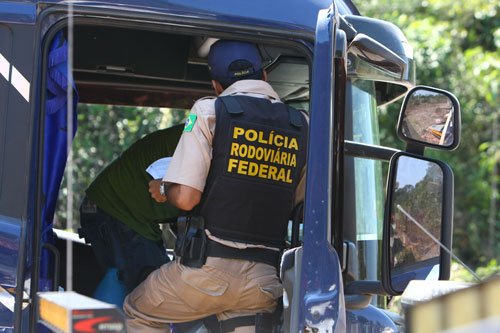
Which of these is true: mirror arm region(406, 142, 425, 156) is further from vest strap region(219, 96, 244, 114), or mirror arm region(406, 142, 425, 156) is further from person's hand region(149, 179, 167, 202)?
person's hand region(149, 179, 167, 202)

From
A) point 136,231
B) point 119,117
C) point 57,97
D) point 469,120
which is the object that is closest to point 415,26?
→ point 469,120

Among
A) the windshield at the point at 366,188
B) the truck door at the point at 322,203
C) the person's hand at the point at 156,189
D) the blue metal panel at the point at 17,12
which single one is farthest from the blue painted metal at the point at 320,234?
the blue metal panel at the point at 17,12

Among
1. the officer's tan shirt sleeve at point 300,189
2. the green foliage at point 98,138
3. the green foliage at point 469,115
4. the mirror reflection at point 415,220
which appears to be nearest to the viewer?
the mirror reflection at point 415,220

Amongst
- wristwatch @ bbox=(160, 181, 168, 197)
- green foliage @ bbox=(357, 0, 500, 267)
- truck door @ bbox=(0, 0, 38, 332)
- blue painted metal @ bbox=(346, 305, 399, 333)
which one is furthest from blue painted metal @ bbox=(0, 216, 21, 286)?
green foliage @ bbox=(357, 0, 500, 267)

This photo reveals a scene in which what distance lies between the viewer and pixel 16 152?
2729mm

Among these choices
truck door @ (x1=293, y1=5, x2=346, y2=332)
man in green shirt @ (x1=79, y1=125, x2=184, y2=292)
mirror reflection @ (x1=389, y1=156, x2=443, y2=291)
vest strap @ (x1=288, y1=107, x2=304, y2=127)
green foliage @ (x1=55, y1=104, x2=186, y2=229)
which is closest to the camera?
truck door @ (x1=293, y1=5, x2=346, y2=332)

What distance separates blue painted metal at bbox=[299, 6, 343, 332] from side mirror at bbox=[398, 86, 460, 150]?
1.12 feet

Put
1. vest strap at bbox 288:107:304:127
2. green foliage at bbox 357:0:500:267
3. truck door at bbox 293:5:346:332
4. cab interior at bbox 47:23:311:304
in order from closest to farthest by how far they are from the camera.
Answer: truck door at bbox 293:5:346:332 → vest strap at bbox 288:107:304:127 → cab interior at bbox 47:23:311:304 → green foliage at bbox 357:0:500:267

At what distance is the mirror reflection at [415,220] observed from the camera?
8.89 ft

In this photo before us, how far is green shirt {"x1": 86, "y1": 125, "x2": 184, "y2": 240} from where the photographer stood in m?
3.85

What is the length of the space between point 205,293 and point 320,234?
580 mm

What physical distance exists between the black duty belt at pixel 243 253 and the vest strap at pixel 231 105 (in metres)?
0.43

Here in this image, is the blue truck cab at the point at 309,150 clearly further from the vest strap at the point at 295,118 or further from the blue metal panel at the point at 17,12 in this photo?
the vest strap at the point at 295,118

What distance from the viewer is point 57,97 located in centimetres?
291
